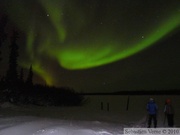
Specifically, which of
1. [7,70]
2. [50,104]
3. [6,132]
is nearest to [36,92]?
[50,104]

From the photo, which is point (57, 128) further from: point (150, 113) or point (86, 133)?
point (150, 113)

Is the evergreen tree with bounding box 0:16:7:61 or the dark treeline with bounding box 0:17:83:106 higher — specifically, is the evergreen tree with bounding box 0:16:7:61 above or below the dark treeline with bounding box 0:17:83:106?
above

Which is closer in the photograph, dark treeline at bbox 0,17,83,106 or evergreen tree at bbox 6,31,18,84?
dark treeline at bbox 0,17,83,106

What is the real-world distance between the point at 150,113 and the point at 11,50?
45795 millimetres

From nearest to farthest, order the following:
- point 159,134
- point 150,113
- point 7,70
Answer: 1. point 159,134
2. point 150,113
3. point 7,70

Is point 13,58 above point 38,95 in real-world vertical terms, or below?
above

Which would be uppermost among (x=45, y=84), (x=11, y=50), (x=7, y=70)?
(x=11, y=50)

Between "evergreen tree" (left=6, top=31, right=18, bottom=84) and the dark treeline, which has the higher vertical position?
Result: "evergreen tree" (left=6, top=31, right=18, bottom=84)

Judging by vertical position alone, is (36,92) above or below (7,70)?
below

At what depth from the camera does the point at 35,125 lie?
16.3 m

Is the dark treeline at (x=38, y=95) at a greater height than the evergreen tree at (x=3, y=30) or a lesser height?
lesser

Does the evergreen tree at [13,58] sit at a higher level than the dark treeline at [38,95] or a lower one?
higher

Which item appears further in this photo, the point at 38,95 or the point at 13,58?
the point at 13,58

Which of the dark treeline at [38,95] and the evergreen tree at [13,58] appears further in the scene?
the evergreen tree at [13,58]
